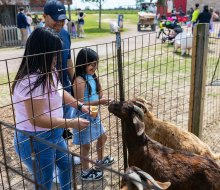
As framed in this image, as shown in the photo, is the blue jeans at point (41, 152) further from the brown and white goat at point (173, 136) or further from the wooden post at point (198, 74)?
the wooden post at point (198, 74)

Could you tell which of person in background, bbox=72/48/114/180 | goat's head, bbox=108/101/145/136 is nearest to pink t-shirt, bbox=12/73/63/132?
person in background, bbox=72/48/114/180

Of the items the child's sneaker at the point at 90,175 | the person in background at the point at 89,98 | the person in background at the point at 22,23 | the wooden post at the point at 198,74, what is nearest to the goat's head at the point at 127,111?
the person in background at the point at 89,98

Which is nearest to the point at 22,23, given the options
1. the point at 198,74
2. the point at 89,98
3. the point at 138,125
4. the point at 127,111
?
the point at 198,74

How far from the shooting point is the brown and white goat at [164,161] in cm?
289

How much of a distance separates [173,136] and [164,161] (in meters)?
0.90

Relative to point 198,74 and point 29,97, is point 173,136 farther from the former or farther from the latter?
point 29,97

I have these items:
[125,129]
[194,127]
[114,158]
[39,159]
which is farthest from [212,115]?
[39,159]

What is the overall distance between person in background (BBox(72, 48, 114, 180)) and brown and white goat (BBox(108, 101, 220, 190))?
1.03 feet

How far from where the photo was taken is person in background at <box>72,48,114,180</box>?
356 cm

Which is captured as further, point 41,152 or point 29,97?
point 41,152

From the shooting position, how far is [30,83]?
246 centimetres

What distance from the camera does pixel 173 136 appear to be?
3.93 m

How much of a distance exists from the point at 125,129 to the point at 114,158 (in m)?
1.17

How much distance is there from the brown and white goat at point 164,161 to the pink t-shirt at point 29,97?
32.6 inches
